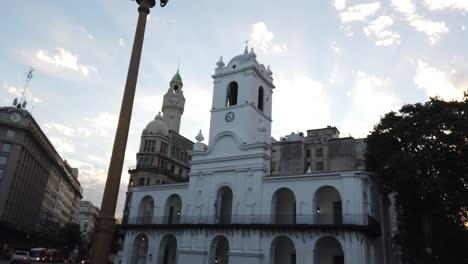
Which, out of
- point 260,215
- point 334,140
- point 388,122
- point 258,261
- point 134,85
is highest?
point 334,140

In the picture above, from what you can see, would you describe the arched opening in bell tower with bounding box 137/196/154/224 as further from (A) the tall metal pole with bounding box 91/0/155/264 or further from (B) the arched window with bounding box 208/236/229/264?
(A) the tall metal pole with bounding box 91/0/155/264

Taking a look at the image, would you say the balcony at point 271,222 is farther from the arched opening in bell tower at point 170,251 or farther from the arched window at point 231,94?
the arched window at point 231,94

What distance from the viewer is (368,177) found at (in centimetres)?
3127

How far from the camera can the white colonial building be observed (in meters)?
30.0

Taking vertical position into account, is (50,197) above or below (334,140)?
below

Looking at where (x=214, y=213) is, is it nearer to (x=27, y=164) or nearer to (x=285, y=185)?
(x=285, y=185)

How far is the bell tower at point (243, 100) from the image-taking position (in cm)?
3731

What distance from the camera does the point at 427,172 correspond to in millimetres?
28984

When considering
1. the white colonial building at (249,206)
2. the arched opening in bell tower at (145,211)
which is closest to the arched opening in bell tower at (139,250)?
the white colonial building at (249,206)

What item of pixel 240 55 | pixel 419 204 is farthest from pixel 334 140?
pixel 419 204

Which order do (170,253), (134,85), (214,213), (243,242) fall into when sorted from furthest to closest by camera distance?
1. (170,253)
2. (214,213)
3. (243,242)
4. (134,85)

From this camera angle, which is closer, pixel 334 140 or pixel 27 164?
pixel 334 140

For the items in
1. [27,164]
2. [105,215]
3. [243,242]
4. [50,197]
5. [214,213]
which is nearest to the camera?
[105,215]

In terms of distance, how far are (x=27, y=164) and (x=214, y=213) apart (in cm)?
3876
